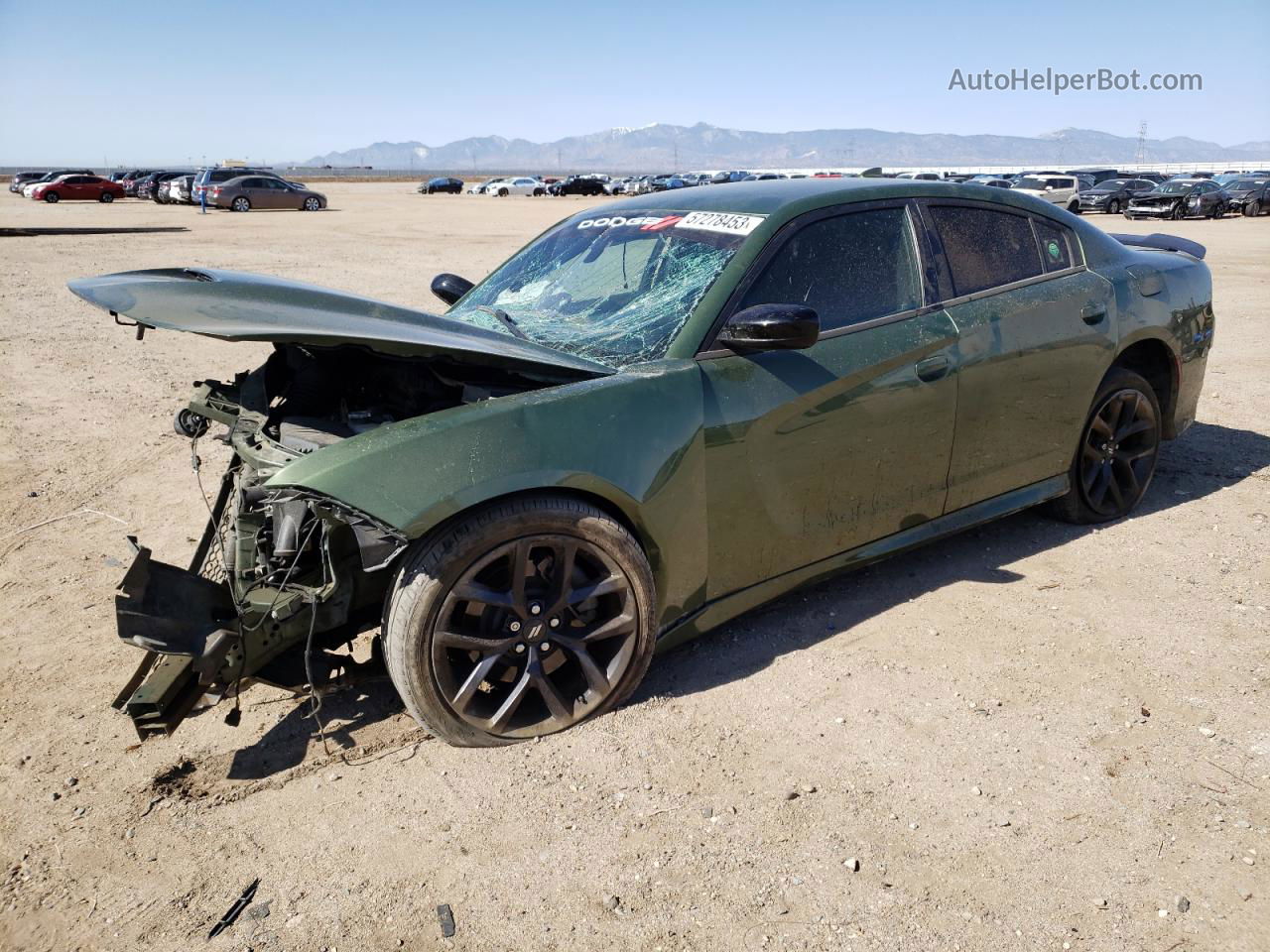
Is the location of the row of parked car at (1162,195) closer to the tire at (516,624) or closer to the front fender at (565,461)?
the front fender at (565,461)

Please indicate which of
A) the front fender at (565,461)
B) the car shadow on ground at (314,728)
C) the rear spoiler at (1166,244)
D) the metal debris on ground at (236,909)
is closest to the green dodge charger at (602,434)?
the front fender at (565,461)

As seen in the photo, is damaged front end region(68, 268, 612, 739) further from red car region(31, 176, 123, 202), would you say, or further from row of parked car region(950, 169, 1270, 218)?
red car region(31, 176, 123, 202)

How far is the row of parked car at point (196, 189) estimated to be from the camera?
37.2 meters

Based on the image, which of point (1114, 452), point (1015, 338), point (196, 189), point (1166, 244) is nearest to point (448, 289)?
point (1015, 338)

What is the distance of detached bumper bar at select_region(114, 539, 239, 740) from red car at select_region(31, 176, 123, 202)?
47.9 meters

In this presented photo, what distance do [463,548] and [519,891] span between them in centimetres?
92

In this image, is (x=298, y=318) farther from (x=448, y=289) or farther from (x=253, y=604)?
(x=448, y=289)

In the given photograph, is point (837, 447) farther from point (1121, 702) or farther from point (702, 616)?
point (1121, 702)

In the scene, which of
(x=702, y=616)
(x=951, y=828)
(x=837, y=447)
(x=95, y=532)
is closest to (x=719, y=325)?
(x=837, y=447)

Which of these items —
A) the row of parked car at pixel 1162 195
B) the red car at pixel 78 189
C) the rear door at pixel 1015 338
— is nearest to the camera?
the rear door at pixel 1015 338

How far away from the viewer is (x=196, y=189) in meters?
37.7

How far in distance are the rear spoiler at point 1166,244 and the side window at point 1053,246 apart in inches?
48.8

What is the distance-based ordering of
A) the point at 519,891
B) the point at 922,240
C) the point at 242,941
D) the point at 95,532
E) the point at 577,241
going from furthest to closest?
the point at 95,532 < the point at 577,241 < the point at 922,240 < the point at 519,891 < the point at 242,941

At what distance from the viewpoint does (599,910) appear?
2377 millimetres
